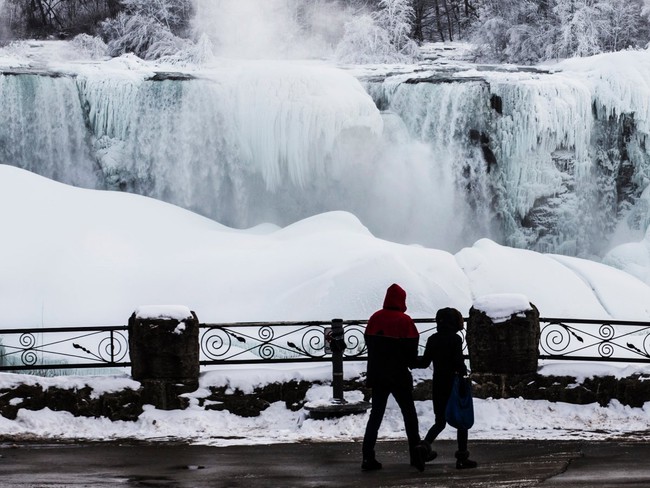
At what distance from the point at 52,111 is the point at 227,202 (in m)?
5.22

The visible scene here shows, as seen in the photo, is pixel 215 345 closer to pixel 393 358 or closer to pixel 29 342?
pixel 29 342

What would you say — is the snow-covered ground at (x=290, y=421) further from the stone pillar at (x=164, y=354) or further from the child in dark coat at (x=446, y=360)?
the child in dark coat at (x=446, y=360)

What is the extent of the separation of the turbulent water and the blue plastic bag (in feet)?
64.4

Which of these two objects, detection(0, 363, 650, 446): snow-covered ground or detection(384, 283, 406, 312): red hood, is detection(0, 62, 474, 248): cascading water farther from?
detection(384, 283, 406, 312): red hood

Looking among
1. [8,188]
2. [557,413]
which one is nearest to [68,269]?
[8,188]

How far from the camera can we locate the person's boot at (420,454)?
31.9 ft

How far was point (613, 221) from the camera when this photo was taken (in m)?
31.5

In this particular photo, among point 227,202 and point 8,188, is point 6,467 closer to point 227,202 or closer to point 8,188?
point 8,188

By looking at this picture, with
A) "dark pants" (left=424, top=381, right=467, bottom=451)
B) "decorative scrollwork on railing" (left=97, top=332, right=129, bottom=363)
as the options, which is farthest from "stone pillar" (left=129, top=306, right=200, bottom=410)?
"dark pants" (left=424, top=381, right=467, bottom=451)

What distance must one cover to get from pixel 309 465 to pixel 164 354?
3.27m

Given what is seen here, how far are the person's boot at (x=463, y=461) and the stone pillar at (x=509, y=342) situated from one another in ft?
11.3

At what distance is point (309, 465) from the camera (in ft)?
33.9

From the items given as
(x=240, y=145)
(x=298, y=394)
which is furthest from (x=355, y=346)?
(x=240, y=145)

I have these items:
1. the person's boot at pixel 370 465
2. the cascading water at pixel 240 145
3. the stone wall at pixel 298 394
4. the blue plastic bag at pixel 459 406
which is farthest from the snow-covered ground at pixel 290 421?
the cascading water at pixel 240 145
